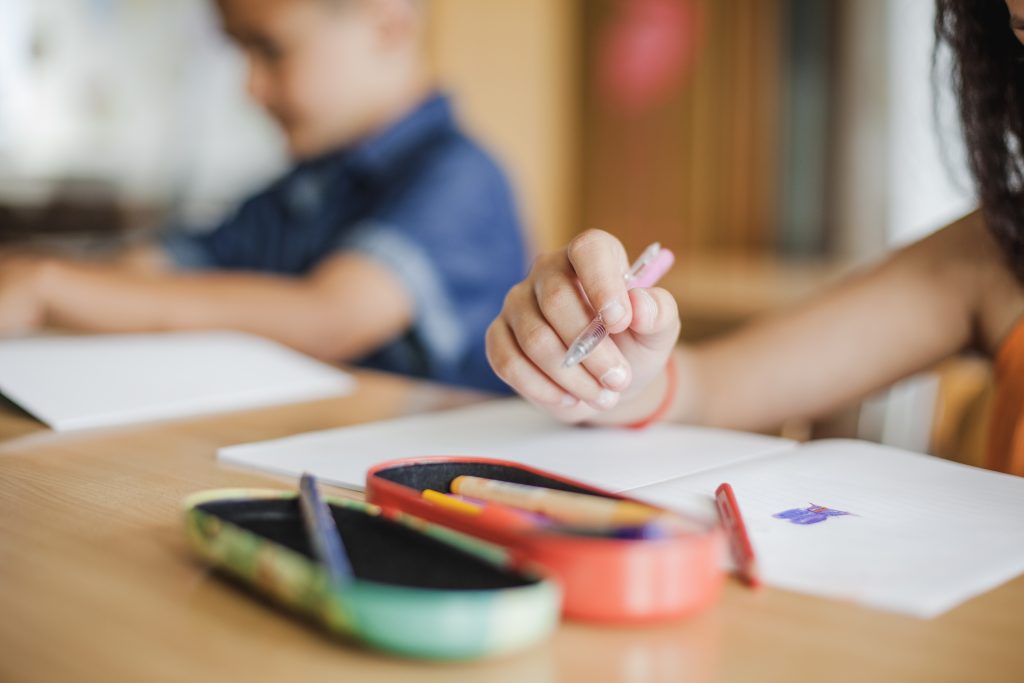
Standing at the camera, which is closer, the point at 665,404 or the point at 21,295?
the point at 665,404

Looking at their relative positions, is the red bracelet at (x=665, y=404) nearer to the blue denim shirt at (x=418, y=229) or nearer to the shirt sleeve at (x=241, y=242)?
the blue denim shirt at (x=418, y=229)

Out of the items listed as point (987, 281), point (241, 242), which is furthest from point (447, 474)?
point (241, 242)

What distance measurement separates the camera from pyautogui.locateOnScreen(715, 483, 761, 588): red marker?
457 mm

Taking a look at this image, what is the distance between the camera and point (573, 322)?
64 centimetres

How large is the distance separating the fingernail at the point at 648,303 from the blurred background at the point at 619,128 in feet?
3.16

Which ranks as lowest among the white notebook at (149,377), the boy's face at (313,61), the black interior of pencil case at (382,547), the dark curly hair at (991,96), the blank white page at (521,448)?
the black interior of pencil case at (382,547)

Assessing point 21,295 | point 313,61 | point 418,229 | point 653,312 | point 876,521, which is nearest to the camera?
point 876,521

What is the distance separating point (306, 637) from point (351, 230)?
1.06 metres

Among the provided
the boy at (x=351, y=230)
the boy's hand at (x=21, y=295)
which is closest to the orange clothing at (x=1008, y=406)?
the boy at (x=351, y=230)

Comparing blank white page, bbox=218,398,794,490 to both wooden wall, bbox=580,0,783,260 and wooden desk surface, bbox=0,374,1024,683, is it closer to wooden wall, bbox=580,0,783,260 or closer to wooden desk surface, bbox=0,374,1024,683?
wooden desk surface, bbox=0,374,1024,683

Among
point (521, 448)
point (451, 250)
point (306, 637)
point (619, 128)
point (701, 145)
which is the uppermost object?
point (619, 128)

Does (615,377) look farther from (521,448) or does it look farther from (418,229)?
(418,229)

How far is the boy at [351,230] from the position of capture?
117 centimetres

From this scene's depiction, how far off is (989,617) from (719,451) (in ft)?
0.91
